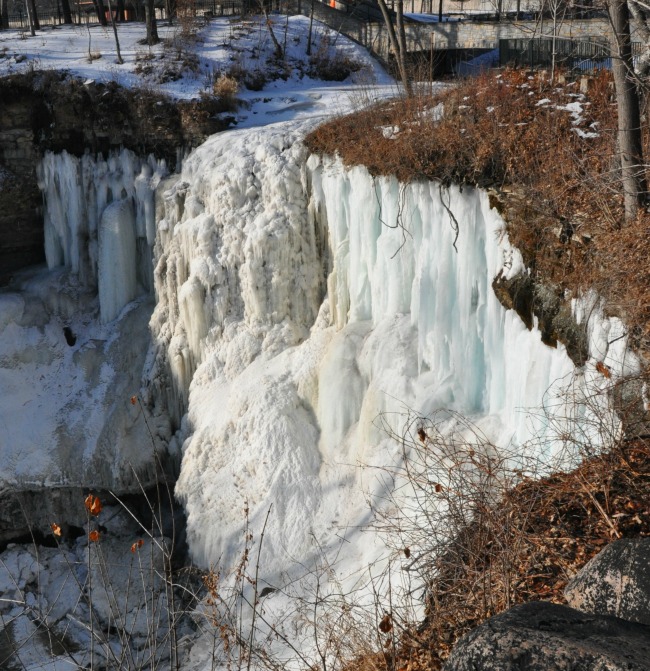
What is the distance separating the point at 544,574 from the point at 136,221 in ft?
41.5

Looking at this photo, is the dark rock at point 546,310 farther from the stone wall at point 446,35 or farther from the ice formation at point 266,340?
the stone wall at point 446,35

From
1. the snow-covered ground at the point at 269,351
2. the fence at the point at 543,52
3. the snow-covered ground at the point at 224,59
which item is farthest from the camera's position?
the snow-covered ground at the point at 224,59

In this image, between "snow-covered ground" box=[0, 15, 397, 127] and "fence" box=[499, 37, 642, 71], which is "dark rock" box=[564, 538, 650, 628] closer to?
"snow-covered ground" box=[0, 15, 397, 127]

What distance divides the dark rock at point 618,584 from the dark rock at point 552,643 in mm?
405

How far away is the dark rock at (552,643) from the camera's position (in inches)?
136

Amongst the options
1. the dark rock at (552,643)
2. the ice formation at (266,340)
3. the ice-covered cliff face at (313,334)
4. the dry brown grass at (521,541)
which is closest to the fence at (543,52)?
the ice formation at (266,340)

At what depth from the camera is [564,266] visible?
8508 millimetres

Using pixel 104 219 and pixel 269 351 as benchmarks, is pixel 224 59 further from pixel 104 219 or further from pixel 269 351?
pixel 269 351

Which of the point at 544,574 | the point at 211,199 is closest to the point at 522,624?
the point at 544,574

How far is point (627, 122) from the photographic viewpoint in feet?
26.8

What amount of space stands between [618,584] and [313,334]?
8.84 m

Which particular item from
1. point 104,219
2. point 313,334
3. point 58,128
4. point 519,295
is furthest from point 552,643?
point 58,128

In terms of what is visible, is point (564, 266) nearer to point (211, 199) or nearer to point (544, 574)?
point (544, 574)

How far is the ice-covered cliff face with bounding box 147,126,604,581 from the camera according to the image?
9883 mm
